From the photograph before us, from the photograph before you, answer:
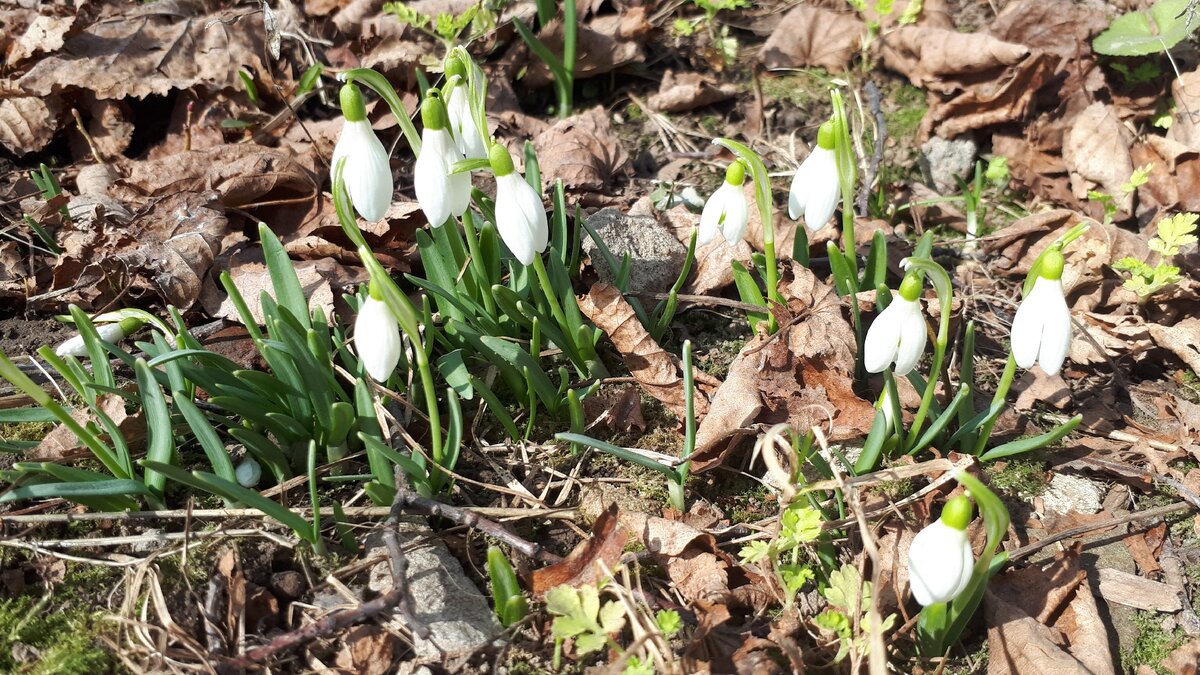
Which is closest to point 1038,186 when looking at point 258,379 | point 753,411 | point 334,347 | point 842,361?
point 842,361

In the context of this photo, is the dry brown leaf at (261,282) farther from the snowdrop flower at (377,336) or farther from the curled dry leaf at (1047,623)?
the curled dry leaf at (1047,623)

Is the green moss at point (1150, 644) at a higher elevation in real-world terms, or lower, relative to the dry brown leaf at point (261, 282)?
lower

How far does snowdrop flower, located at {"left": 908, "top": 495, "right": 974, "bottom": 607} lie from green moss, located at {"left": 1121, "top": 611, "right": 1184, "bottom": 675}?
0.59 m

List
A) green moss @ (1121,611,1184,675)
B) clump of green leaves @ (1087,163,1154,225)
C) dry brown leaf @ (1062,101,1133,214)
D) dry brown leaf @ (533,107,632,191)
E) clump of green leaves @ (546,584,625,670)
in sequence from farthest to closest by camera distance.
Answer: dry brown leaf @ (1062,101,1133,214) → dry brown leaf @ (533,107,632,191) → clump of green leaves @ (1087,163,1154,225) → green moss @ (1121,611,1184,675) → clump of green leaves @ (546,584,625,670)

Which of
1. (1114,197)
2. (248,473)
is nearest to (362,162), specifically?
(248,473)

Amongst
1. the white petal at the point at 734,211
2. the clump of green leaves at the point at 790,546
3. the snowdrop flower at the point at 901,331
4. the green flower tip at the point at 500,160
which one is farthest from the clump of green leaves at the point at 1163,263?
the green flower tip at the point at 500,160

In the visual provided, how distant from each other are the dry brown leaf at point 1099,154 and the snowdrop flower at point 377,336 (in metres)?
2.45

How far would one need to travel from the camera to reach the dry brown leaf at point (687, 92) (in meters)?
3.34

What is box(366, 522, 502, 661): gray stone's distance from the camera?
1729mm

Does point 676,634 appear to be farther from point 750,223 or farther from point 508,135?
point 508,135

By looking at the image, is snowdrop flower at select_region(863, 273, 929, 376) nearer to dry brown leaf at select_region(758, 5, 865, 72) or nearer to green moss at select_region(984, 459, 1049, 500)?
green moss at select_region(984, 459, 1049, 500)

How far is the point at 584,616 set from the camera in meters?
Result: 1.64

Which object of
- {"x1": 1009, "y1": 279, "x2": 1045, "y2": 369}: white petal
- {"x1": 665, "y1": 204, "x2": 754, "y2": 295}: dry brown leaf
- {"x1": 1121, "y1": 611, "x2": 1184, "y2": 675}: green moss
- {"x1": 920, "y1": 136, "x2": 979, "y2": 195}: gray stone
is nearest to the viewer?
{"x1": 1009, "y1": 279, "x2": 1045, "y2": 369}: white petal

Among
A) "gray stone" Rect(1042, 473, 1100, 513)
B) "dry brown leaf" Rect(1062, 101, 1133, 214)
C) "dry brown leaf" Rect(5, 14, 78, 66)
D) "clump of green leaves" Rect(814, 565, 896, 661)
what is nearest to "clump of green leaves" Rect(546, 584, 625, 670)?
"clump of green leaves" Rect(814, 565, 896, 661)
